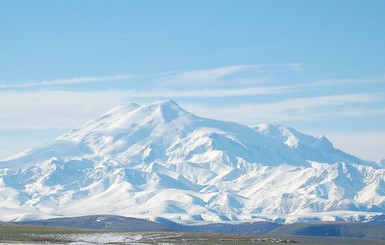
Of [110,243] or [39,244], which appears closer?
[39,244]

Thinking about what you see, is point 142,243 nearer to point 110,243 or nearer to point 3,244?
point 110,243

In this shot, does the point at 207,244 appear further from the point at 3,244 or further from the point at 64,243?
the point at 3,244

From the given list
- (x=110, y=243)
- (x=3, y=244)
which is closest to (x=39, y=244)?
(x=3, y=244)

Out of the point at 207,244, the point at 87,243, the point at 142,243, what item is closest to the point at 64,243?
the point at 87,243

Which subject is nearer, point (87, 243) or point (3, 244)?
point (3, 244)

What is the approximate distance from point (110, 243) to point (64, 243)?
12.2 meters

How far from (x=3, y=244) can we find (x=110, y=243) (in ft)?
104

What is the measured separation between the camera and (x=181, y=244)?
19612cm

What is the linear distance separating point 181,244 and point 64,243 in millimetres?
26056

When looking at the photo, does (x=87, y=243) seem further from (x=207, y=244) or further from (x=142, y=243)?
(x=207, y=244)

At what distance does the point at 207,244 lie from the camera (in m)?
199

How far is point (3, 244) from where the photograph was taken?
560 ft

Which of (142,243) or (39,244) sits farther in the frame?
(142,243)

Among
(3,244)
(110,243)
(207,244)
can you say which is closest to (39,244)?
(3,244)
